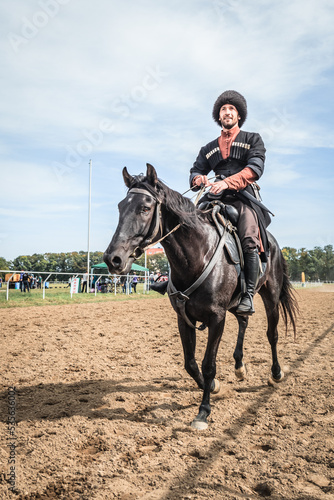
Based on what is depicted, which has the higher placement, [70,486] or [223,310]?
[223,310]

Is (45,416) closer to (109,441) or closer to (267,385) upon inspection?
(109,441)

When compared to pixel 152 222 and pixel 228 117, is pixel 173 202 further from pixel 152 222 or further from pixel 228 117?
pixel 228 117

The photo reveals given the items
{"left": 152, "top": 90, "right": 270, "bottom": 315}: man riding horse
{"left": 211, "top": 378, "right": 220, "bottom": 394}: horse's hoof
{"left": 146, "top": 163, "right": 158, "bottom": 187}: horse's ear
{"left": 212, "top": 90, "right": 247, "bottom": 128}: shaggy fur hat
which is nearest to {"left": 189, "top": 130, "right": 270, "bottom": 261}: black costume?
{"left": 152, "top": 90, "right": 270, "bottom": 315}: man riding horse

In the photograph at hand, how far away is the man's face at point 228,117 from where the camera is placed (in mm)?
4993

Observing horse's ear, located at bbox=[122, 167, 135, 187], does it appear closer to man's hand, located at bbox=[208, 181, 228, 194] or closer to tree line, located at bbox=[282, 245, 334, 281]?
man's hand, located at bbox=[208, 181, 228, 194]

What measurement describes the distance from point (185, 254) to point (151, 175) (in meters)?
0.91

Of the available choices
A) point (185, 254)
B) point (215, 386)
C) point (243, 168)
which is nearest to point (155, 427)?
point (215, 386)

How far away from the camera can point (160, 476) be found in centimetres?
269

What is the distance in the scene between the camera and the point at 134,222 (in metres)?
3.33

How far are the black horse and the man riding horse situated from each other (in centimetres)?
33

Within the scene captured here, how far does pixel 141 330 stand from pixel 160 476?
693 centimetres

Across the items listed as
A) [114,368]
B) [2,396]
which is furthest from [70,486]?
[114,368]

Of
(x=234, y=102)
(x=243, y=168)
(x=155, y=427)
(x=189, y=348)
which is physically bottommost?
(x=155, y=427)

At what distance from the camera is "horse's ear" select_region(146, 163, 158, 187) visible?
11.6 feet
